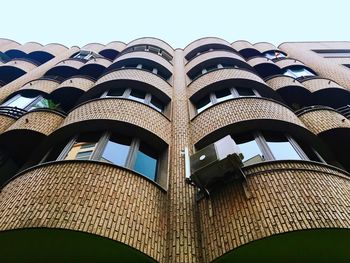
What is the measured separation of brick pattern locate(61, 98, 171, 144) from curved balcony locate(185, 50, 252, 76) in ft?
21.7

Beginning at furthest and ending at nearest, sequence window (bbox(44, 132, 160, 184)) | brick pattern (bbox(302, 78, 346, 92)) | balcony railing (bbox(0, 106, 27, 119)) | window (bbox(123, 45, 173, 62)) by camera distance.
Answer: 1. window (bbox(123, 45, 173, 62))
2. brick pattern (bbox(302, 78, 346, 92))
3. balcony railing (bbox(0, 106, 27, 119))
4. window (bbox(44, 132, 160, 184))

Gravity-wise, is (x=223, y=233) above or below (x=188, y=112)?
below

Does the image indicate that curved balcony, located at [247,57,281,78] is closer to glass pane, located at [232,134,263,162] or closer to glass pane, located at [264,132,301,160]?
glass pane, located at [264,132,301,160]

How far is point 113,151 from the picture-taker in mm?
8078

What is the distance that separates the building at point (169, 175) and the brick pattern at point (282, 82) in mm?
86

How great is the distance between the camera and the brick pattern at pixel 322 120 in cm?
933

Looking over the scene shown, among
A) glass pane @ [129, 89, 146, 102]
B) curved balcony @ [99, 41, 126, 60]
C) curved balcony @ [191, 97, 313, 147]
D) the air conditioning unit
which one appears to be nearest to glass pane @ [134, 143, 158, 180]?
curved balcony @ [191, 97, 313, 147]

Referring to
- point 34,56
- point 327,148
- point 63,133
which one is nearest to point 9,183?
point 63,133

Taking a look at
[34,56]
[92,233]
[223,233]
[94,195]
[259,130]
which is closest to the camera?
[92,233]

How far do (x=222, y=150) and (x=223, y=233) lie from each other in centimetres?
172

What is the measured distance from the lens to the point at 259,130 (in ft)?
28.9

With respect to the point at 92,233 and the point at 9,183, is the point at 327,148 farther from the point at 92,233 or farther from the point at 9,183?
the point at 9,183

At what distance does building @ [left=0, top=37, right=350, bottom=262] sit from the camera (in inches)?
208

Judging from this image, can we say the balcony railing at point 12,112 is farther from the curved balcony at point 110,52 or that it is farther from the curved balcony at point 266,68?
the curved balcony at point 266,68
